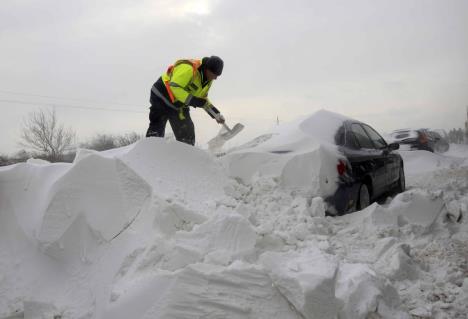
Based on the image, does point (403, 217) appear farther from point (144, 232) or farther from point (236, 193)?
point (144, 232)

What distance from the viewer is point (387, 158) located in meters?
5.64

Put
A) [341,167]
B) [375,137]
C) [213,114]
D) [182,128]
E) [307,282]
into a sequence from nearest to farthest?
[307,282] → [341,167] → [182,128] → [213,114] → [375,137]

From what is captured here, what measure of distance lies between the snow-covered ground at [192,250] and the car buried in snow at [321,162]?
27cm

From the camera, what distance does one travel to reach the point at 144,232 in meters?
2.78

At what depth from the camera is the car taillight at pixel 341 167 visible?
13.8ft

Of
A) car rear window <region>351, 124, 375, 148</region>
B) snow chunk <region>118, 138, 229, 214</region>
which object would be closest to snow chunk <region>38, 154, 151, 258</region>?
snow chunk <region>118, 138, 229, 214</region>

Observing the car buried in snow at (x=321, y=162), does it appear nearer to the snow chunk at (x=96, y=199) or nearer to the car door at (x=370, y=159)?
the car door at (x=370, y=159)

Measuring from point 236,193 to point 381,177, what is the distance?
2490mm

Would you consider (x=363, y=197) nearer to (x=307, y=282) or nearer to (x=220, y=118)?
(x=220, y=118)

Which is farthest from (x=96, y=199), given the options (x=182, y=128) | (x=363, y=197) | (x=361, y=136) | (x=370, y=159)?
(x=361, y=136)

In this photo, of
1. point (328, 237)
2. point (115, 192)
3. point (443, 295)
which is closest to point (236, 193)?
point (328, 237)

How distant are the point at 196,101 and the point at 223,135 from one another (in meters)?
0.68

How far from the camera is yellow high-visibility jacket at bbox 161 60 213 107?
16.3 ft

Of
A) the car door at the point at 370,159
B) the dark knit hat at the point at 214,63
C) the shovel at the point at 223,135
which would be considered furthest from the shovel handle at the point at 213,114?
the car door at the point at 370,159
